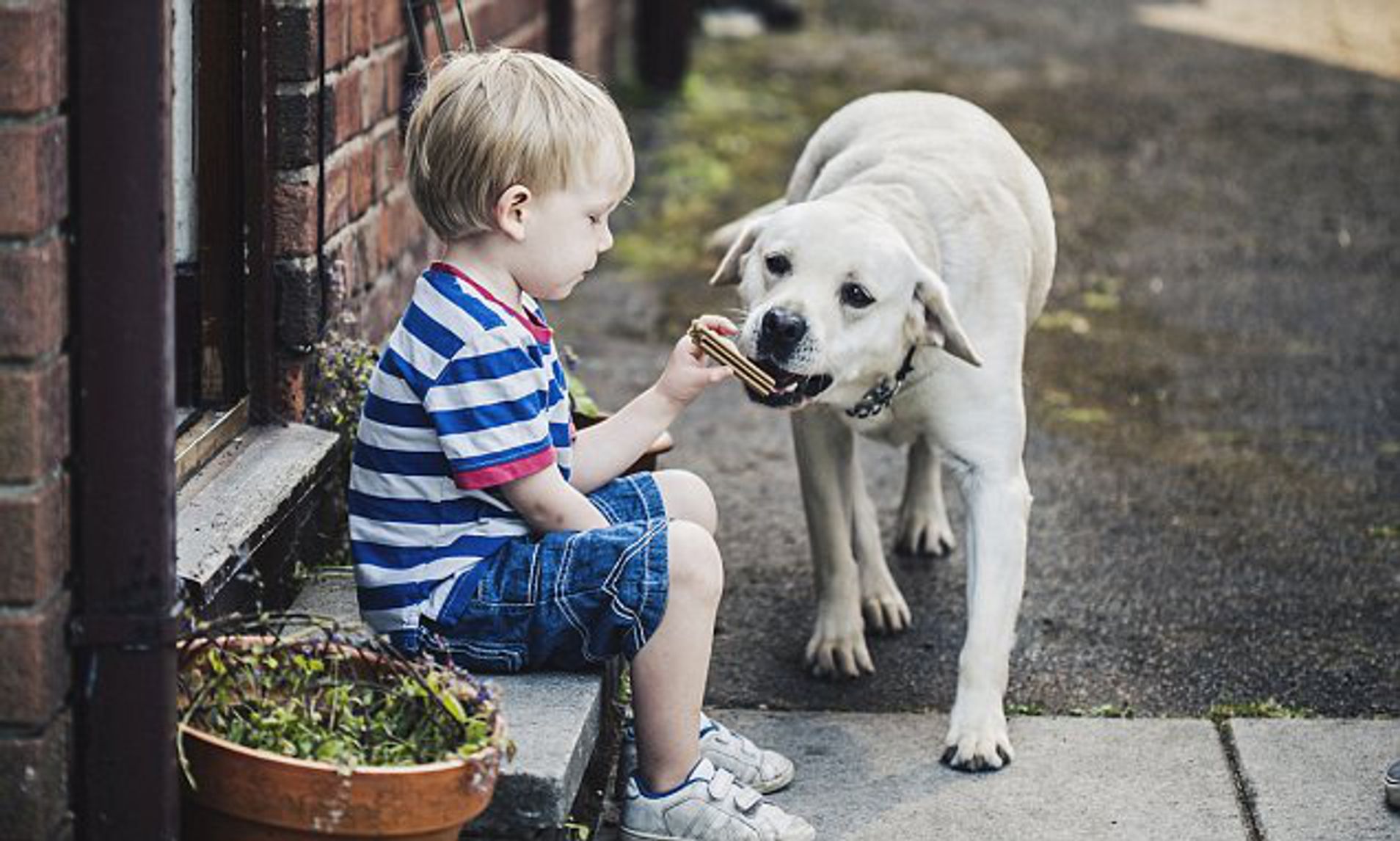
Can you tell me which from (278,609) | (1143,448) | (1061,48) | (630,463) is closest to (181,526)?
(278,609)

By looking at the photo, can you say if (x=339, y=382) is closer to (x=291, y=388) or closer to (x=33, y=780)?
Answer: (x=291, y=388)

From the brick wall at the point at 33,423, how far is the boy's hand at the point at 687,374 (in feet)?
3.39

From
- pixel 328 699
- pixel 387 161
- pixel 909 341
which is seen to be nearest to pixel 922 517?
pixel 909 341

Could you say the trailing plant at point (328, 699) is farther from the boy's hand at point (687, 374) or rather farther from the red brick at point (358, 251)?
the red brick at point (358, 251)

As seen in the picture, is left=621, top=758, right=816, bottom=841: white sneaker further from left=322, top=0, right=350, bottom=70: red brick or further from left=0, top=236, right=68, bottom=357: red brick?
left=322, top=0, right=350, bottom=70: red brick

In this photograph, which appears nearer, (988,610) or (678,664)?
(678,664)

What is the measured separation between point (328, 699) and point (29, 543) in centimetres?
52

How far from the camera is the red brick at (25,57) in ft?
7.67

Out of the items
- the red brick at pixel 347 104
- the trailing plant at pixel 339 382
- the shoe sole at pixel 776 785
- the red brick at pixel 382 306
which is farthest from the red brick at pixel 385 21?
the shoe sole at pixel 776 785

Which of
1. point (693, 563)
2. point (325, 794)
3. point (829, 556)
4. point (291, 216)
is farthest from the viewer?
point (829, 556)

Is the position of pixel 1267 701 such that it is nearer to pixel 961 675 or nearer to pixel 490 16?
pixel 961 675

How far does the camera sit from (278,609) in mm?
3668

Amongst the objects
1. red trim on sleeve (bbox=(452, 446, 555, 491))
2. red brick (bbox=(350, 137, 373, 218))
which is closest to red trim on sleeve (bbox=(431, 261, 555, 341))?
red trim on sleeve (bbox=(452, 446, 555, 491))

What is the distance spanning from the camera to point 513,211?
3.14 m
